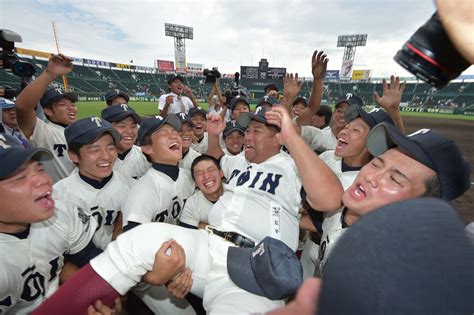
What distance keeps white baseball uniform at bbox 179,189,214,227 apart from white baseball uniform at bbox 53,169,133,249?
80 cm

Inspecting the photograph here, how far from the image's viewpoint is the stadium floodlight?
Answer: 132ft

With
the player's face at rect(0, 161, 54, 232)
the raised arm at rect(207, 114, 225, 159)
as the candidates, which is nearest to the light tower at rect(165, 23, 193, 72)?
the raised arm at rect(207, 114, 225, 159)

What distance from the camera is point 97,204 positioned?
8.75ft

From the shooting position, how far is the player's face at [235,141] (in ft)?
15.7

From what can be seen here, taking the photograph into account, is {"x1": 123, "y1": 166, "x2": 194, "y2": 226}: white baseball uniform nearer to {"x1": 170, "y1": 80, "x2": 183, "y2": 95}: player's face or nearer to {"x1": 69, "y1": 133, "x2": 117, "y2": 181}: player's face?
{"x1": 69, "y1": 133, "x2": 117, "y2": 181}: player's face

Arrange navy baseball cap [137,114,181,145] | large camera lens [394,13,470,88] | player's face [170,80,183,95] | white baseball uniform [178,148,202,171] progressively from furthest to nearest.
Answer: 1. player's face [170,80,183,95]
2. white baseball uniform [178,148,202,171]
3. navy baseball cap [137,114,181,145]
4. large camera lens [394,13,470,88]

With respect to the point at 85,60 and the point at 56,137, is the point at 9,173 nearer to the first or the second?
the point at 56,137

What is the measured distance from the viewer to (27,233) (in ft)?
5.74

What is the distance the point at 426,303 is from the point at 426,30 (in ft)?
3.19

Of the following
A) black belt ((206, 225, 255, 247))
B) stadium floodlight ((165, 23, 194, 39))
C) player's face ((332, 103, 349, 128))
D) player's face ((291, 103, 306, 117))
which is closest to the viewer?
black belt ((206, 225, 255, 247))

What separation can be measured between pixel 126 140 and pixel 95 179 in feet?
4.61

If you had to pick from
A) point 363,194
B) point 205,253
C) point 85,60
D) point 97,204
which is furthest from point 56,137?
point 85,60

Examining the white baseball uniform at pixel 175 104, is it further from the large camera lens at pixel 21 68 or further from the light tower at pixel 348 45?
the light tower at pixel 348 45

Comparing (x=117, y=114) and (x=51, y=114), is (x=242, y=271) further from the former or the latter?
(x=51, y=114)
